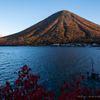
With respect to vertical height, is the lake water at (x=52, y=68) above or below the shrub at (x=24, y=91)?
below

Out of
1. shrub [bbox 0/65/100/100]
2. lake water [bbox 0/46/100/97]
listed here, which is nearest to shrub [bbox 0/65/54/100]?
shrub [bbox 0/65/100/100]

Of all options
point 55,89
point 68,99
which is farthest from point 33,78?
point 55,89

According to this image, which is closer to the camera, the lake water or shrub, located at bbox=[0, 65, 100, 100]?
shrub, located at bbox=[0, 65, 100, 100]

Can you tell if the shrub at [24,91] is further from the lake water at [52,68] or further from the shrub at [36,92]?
the lake water at [52,68]

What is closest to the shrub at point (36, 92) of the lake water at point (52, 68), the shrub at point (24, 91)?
the shrub at point (24, 91)

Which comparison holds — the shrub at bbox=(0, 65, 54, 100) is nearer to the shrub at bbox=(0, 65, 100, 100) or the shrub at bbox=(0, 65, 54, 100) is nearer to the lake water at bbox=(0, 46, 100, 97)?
the shrub at bbox=(0, 65, 100, 100)

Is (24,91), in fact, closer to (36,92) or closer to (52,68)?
(36,92)

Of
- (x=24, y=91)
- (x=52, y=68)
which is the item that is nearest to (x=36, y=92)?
(x=24, y=91)

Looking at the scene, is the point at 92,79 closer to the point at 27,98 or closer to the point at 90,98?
the point at 90,98

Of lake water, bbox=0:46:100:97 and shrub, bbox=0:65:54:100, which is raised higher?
shrub, bbox=0:65:54:100

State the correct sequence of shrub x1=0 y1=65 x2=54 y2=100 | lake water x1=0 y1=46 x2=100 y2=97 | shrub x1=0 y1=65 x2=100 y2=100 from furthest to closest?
1. lake water x1=0 y1=46 x2=100 y2=97
2. shrub x1=0 y1=65 x2=54 y2=100
3. shrub x1=0 y1=65 x2=100 y2=100

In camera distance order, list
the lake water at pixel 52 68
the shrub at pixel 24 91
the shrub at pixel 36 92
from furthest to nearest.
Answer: the lake water at pixel 52 68, the shrub at pixel 24 91, the shrub at pixel 36 92

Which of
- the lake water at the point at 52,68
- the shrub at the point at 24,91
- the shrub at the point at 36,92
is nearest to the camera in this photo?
the shrub at the point at 36,92

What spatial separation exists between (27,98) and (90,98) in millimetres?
4966
